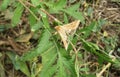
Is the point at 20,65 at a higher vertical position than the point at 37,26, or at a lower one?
lower

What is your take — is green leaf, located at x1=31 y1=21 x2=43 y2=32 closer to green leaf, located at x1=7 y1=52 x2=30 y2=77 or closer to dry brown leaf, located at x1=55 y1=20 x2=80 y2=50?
dry brown leaf, located at x1=55 y1=20 x2=80 y2=50

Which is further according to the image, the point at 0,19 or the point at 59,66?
the point at 0,19

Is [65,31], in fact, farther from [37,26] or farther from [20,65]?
[20,65]

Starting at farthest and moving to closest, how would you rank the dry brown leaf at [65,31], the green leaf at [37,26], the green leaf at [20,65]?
1. the green leaf at [20,65]
2. the green leaf at [37,26]
3. the dry brown leaf at [65,31]

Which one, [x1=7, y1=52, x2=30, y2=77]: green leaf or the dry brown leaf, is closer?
the dry brown leaf

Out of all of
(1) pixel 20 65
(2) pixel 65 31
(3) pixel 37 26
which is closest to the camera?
(2) pixel 65 31

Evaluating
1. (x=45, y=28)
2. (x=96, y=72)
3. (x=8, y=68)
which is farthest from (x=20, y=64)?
(x=45, y=28)

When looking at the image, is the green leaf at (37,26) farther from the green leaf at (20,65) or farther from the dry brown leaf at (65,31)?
the green leaf at (20,65)

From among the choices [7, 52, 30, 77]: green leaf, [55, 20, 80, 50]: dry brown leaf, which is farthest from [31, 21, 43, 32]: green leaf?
[7, 52, 30, 77]: green leaf

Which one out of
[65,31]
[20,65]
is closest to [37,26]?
[65,31]

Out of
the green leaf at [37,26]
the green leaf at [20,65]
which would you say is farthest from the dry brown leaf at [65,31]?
the green leaf at [20,65]

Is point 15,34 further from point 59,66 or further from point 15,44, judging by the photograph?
point 59,66
